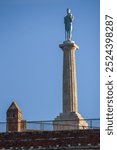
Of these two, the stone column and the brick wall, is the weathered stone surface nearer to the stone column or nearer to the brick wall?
the stone column

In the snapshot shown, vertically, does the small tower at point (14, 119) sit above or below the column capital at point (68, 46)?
below

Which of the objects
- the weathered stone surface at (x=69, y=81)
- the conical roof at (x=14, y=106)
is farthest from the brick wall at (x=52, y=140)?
the weathered stone surface at (x=69, y=81)

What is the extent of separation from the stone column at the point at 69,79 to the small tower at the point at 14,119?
14299 mm

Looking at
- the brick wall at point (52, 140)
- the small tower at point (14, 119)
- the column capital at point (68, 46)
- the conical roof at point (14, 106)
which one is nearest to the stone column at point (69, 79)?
the column capital at point (68, 46)

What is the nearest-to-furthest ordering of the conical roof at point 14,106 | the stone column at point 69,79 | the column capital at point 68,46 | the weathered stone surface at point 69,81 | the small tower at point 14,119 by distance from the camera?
the small tower at point 14,119, the conical roof at point 14,106, the weathered stone surface at point 69,81, the stone column at point 69,79, the column capital at point 68,46

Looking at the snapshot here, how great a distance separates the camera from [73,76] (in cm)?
5059

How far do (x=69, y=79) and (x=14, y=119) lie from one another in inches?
631

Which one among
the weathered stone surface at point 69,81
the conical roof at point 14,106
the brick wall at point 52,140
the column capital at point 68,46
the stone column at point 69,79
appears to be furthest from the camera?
the column capital at point 68,46

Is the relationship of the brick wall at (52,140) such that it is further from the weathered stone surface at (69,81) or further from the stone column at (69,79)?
the stone column at (69,79)

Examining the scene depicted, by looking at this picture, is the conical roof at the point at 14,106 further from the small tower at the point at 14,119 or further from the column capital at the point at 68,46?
the column capital at the point at 68,46

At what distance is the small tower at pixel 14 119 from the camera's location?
114 ft

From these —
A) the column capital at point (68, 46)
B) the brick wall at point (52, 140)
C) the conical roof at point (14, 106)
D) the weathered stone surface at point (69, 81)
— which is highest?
the column capital at point (68, 46)

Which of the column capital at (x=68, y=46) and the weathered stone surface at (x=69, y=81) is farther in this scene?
the column capital at (x=68, y=46)

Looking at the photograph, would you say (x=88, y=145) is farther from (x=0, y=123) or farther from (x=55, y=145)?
(x=0, y=123)
